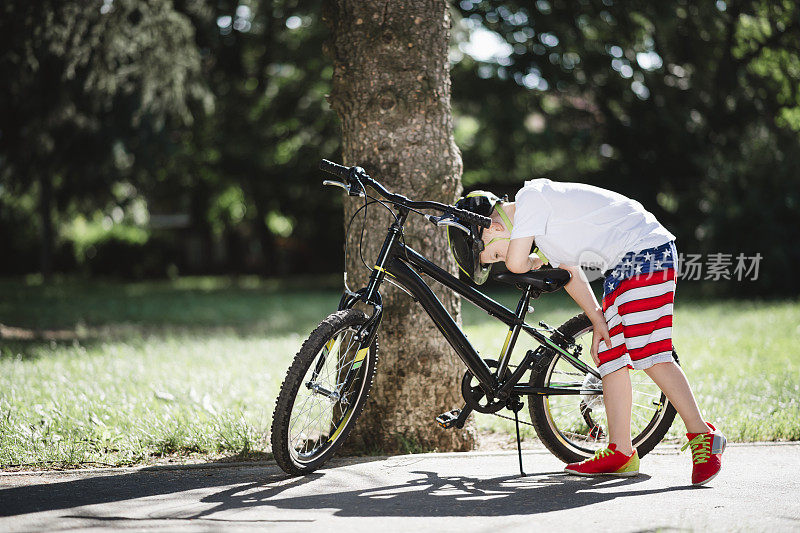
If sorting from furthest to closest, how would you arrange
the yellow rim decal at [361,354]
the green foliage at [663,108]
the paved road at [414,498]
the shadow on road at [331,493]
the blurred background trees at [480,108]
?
1. the green foliage at [663,108]
2. the blurred background trees at [480,108]
3. the yellow rim decal at [361,354]
4. the shadow on road at [331,493]
5. the paved road at [414,498]

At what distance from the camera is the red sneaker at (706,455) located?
3.52 m

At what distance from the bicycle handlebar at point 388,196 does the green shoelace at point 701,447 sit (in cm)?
139

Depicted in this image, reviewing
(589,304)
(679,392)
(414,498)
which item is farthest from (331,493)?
(679,392)

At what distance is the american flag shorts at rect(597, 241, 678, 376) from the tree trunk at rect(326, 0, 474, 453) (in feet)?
3.57

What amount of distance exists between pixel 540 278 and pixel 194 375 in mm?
3747

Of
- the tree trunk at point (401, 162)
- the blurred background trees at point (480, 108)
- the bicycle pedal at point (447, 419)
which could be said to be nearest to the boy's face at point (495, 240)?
the tree trunk at point (401, 162)

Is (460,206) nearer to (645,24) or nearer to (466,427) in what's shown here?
(466,427)

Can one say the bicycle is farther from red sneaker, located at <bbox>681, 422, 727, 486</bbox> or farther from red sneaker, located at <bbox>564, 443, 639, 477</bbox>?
red sneaker, located at <bbox>681, 422, 727, 486</bbox>

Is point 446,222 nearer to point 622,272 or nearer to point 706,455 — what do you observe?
point 622,272

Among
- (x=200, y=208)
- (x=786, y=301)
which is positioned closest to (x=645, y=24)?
(x=786, y=301)

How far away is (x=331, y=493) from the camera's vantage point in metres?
3.41

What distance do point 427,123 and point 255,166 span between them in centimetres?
1706

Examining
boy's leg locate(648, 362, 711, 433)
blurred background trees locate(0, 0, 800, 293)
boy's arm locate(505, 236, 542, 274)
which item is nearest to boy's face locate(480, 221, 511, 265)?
boy's arm locate(505, 236, 542, 274)

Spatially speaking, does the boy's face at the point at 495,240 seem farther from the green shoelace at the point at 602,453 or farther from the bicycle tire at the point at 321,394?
the green shoelace at the point at 602,453
